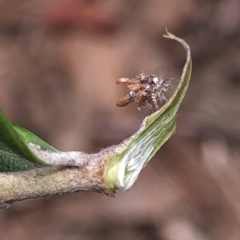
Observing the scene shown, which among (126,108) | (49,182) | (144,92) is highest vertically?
(144,92)

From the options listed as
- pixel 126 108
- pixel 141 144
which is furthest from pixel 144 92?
pixel 126 108

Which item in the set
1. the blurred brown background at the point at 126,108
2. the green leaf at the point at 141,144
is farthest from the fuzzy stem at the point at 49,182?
the blurred brown background at the point at 126,108

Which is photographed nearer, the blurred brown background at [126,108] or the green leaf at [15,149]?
the green leaf at [15,149]

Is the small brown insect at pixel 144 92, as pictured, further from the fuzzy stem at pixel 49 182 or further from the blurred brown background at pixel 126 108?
the blurred brown background at pixel 126 108

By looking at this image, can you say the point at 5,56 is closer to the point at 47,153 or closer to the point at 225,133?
the point at 225,133

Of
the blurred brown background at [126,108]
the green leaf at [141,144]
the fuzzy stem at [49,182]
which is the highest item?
the green leaf at [141,144]

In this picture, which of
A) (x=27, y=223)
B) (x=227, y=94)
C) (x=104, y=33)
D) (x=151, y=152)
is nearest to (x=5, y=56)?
(x=104, y=33)

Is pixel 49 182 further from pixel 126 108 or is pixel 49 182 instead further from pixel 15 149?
pixel 126 108

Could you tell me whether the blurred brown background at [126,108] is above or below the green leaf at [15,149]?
below
